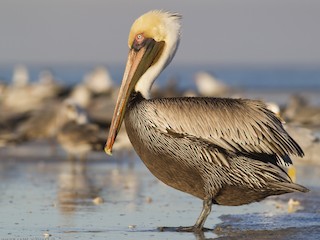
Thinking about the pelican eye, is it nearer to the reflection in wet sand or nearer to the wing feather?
the wing feather

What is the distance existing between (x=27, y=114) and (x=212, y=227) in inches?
533

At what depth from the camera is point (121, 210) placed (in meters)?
8.30

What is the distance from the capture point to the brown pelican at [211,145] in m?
6.94

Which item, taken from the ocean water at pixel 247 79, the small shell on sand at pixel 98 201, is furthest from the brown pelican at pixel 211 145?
the ocean water at pixel 247 79

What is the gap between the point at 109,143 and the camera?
720 cm

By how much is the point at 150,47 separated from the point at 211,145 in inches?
39.4

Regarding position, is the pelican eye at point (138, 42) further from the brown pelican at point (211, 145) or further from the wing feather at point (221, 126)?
the wing feather at point (221, 126)

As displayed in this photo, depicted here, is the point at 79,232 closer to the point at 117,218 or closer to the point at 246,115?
the point at 117,218

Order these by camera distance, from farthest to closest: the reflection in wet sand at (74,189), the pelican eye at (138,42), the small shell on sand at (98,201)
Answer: the small shell on sand at (98,201) < the reflection in wet sand at (74,189) < the pelican eye at (138,42)

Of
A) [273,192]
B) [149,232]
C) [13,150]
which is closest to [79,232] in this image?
[149,232]

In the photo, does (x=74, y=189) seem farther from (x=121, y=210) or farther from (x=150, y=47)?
(x=150, y=47)

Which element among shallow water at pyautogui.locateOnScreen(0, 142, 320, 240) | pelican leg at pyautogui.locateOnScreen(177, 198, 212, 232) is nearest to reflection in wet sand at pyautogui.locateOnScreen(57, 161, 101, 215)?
shallow water at pyautogui.locateOnScreen(0, 142, 320, 240)

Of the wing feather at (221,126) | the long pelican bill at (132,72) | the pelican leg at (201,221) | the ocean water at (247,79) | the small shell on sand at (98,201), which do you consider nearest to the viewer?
the wing feather at (221,126)

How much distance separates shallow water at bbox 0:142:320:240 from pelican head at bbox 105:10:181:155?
0.90m
